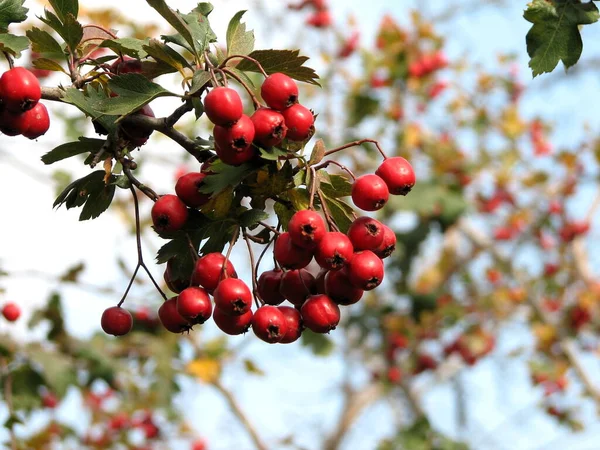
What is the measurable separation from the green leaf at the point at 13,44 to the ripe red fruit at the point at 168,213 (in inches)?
15.1

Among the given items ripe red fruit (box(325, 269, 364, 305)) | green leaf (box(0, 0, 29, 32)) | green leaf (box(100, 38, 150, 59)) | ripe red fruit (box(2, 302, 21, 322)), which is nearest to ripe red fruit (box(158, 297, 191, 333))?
ripe red fruit (box(325, 269, 364, 305))

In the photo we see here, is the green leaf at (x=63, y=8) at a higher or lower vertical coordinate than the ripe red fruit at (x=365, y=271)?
higher

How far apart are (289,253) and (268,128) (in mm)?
229

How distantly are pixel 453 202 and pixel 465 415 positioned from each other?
7293 millimetres

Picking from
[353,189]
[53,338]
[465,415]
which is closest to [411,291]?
[53,338]

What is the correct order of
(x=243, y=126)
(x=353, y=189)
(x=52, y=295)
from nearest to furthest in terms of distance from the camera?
(x=243, y=126), (x=353, y=189), (x=52, y=295)

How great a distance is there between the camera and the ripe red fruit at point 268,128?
133 cm

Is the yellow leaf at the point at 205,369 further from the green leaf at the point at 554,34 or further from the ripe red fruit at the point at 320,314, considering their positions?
the green leaf at the point at 554,34

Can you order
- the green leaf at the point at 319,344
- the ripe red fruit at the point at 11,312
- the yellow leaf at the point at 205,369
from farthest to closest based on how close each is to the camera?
the green leaf at the point at 319,344 < the yellow leaf at the point at 205,369 < the ripe red fruit at the point at 11,312

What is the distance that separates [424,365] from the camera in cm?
726

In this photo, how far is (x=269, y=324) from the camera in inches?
53.7

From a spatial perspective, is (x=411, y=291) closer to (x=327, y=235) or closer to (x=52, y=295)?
(x=52, y=295)

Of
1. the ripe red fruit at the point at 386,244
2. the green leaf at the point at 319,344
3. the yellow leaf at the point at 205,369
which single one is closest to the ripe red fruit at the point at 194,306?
the ripe red fruit at the point at 386,244

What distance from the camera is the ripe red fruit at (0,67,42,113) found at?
1.31 meters
